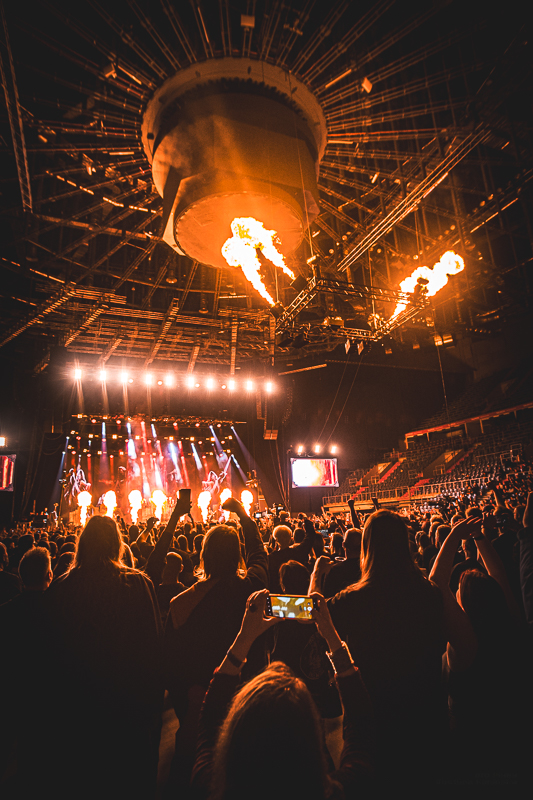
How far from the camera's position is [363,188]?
6875 millimetres

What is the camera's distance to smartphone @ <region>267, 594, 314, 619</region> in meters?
2.05

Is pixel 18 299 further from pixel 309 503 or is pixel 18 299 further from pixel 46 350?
pixel 309 503

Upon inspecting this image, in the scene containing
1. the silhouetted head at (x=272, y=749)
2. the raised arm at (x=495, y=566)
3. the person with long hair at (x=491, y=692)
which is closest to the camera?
the silhouetted head at (x=272, y=749)

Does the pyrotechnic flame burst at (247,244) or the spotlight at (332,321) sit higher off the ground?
the spotlight at (332,321)

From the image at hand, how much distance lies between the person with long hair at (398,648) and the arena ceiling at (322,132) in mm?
4459

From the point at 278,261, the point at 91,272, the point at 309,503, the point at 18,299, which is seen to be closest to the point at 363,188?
the point at 278,261

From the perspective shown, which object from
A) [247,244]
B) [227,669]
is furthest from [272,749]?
[247,244]

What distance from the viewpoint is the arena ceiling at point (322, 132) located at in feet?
14.4

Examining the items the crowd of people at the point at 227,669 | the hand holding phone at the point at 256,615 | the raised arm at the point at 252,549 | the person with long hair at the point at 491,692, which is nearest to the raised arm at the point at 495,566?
the crowd of people at the point at 227,669

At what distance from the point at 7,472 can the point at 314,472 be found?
16.6 metres

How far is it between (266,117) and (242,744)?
17.4 ft

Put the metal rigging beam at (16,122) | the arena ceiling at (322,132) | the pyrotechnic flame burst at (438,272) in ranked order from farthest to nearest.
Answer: the pyrotechnic flame burst at (438,272)
the metal rigging beam at (16,122)
the arena ceiling at (322,132)

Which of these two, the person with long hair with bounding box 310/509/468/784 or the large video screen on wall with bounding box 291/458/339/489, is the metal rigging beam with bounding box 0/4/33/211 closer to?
the person with long hair with bounding box 310/509/468/784

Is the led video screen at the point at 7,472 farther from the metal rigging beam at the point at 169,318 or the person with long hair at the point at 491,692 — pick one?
the person with long hair at the point at 491,692
